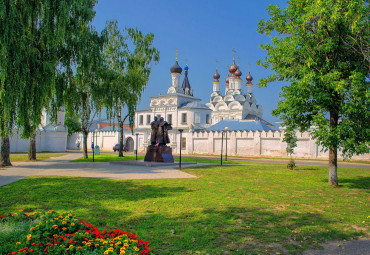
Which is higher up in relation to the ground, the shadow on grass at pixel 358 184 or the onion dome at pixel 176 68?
the onion dome at pixel 176 68

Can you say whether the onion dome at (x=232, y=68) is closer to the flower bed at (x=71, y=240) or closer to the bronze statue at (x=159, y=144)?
the bronze statue at (x=159, y=144)

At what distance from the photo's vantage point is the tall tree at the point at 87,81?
17547 mm

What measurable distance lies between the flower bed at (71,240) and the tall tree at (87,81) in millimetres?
13847

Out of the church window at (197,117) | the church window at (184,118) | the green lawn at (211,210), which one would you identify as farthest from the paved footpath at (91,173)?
the church window at (184,118)

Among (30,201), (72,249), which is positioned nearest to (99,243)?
(72,249)

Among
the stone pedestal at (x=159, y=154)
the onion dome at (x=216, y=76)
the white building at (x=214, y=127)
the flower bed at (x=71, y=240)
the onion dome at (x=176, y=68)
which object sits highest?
the onion dome at (x=216, y=76)

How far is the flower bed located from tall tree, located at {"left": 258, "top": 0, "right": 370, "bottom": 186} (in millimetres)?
8107

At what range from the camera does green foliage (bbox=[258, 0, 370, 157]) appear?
993 centimetres

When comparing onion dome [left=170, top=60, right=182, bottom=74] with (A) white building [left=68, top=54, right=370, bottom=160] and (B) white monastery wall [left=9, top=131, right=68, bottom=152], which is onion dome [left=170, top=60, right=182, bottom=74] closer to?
(A) white building [left=68, top=54, right=370, bottom=160]

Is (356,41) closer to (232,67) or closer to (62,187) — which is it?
(62,187)

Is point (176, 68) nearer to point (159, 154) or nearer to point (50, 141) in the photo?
point (50, 141)

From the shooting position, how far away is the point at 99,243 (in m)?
4.34

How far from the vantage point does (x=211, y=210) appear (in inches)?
290

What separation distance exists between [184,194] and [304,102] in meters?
5.52
